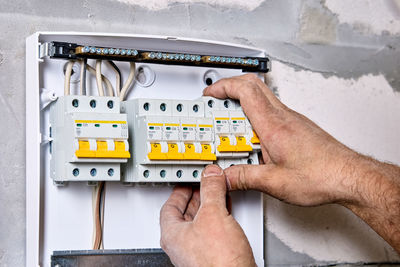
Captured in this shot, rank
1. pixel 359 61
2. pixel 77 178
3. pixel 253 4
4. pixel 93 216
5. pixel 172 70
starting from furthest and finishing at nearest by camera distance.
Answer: pixel 359 61 → pixel 253 4 → pixel 172 70 → pixel 93 216 → pixel 77 178

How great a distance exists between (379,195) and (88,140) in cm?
51

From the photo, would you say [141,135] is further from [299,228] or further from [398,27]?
[398,27]

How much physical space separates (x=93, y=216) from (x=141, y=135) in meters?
0.18

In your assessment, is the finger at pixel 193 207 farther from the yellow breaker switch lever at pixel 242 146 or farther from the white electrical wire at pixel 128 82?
the white electrical wire at pixel 128 82

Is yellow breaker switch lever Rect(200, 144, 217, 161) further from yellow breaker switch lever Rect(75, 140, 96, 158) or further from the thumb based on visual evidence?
yellow breaker switch lever Rect(75, 140, 96, 158)

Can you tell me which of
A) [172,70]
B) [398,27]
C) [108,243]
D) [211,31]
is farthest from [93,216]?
[398,27]

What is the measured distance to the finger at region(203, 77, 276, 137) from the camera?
104 cm

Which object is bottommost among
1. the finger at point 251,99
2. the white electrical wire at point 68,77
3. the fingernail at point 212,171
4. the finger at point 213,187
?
the finger at point 213,187

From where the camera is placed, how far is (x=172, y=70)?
1135 mm

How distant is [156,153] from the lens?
3.16ft

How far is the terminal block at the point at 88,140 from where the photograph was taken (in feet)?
3.01

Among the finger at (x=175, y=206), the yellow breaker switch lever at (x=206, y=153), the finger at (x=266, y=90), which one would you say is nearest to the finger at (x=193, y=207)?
the finger at (x=175, y=206)

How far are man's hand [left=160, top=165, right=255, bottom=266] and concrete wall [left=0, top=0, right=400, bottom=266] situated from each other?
287 mm

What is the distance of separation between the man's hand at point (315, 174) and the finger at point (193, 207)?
0.10 m
